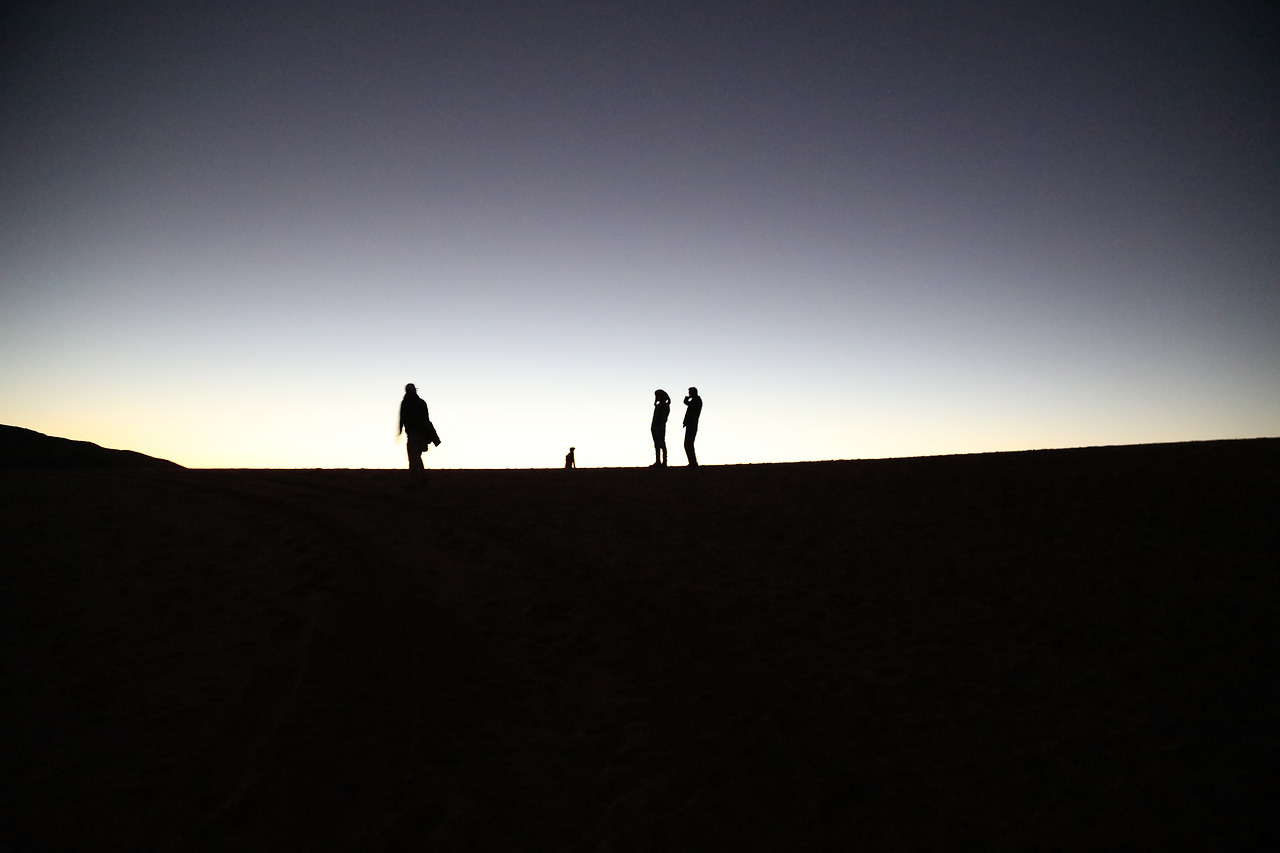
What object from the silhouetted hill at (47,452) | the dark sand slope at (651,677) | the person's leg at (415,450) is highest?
the silhouetted hill at (47,452)

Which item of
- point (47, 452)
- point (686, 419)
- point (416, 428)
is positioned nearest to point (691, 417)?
point (686, 419)

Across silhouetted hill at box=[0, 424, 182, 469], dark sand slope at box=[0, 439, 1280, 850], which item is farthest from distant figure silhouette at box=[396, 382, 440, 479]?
silhouetted hill at box=[0, 424, 182, 469]

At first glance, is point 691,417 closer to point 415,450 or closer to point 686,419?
point 686,419

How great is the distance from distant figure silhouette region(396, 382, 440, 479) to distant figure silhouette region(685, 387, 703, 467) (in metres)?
6.07

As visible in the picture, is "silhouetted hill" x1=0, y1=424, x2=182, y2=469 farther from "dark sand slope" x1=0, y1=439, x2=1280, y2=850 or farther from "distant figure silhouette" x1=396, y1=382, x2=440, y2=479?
"distant figure silhouette" x1=396, y1=382, x2=440, y2=479

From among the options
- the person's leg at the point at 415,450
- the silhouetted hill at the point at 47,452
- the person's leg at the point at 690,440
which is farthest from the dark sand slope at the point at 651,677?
the silhouetted hill at the point at 47,452

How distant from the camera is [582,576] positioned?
9.52 meters

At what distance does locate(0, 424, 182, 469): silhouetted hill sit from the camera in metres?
23.5

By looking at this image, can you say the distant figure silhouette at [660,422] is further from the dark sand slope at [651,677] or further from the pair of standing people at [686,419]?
the dark sand slope at [651,677]

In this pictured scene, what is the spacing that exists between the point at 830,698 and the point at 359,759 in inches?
151

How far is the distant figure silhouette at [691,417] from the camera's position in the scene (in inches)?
692

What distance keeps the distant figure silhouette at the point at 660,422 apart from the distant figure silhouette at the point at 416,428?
18.0 feet

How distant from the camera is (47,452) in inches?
957

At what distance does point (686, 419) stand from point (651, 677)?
11.6 meters
